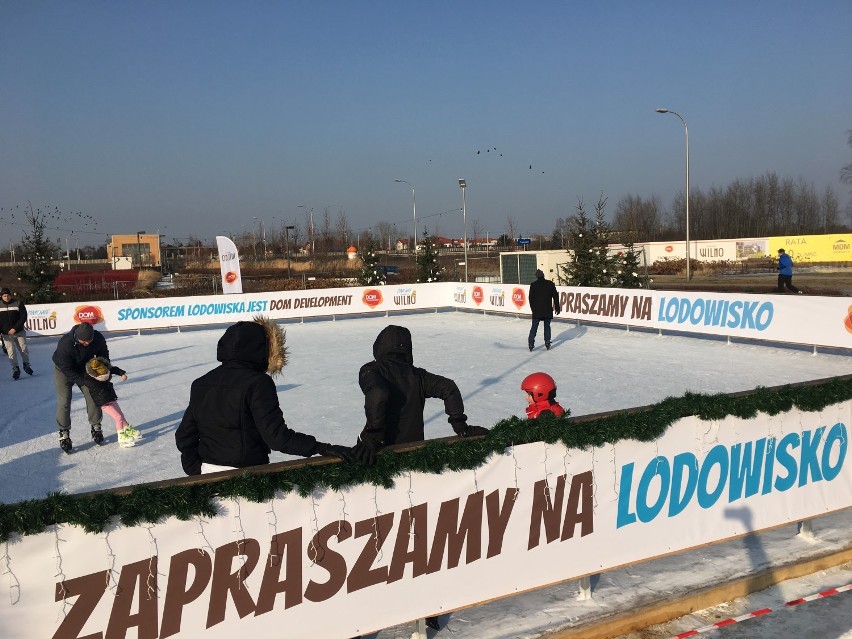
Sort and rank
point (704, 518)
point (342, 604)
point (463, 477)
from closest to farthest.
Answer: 1. point (342, 604)
2. point (463, 477)
3. point (704, 518)

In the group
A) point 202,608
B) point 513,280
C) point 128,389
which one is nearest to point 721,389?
point 202,608

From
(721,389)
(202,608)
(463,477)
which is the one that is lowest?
(721,389)

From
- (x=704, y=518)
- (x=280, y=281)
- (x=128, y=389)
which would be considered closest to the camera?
(x=704, y=518)

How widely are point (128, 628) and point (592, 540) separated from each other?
2.77 metres

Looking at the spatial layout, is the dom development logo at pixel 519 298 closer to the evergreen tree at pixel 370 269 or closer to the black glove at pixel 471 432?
the evergreen tree at pixel 370 269

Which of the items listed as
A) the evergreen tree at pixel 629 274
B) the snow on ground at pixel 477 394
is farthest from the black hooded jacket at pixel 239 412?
the evergreen tree at pixel 629 274

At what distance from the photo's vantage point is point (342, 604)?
146 inches

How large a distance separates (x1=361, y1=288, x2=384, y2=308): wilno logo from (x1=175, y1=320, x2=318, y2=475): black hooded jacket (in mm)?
22289

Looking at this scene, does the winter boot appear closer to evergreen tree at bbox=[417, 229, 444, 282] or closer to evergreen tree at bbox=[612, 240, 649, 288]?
evergreen tree at bbox=[612, 240, 649, 288]

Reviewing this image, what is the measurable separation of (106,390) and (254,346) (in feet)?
19.3

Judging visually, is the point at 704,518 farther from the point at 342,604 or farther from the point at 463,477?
the point at 342,604

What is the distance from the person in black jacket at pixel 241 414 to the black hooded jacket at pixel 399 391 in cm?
53

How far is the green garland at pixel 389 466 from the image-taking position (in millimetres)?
3037

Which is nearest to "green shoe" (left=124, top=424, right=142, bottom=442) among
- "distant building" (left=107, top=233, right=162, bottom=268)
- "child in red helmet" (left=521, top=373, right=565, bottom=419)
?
"child in red helmet" (left=521, top=373, right=565, bottom=419)
